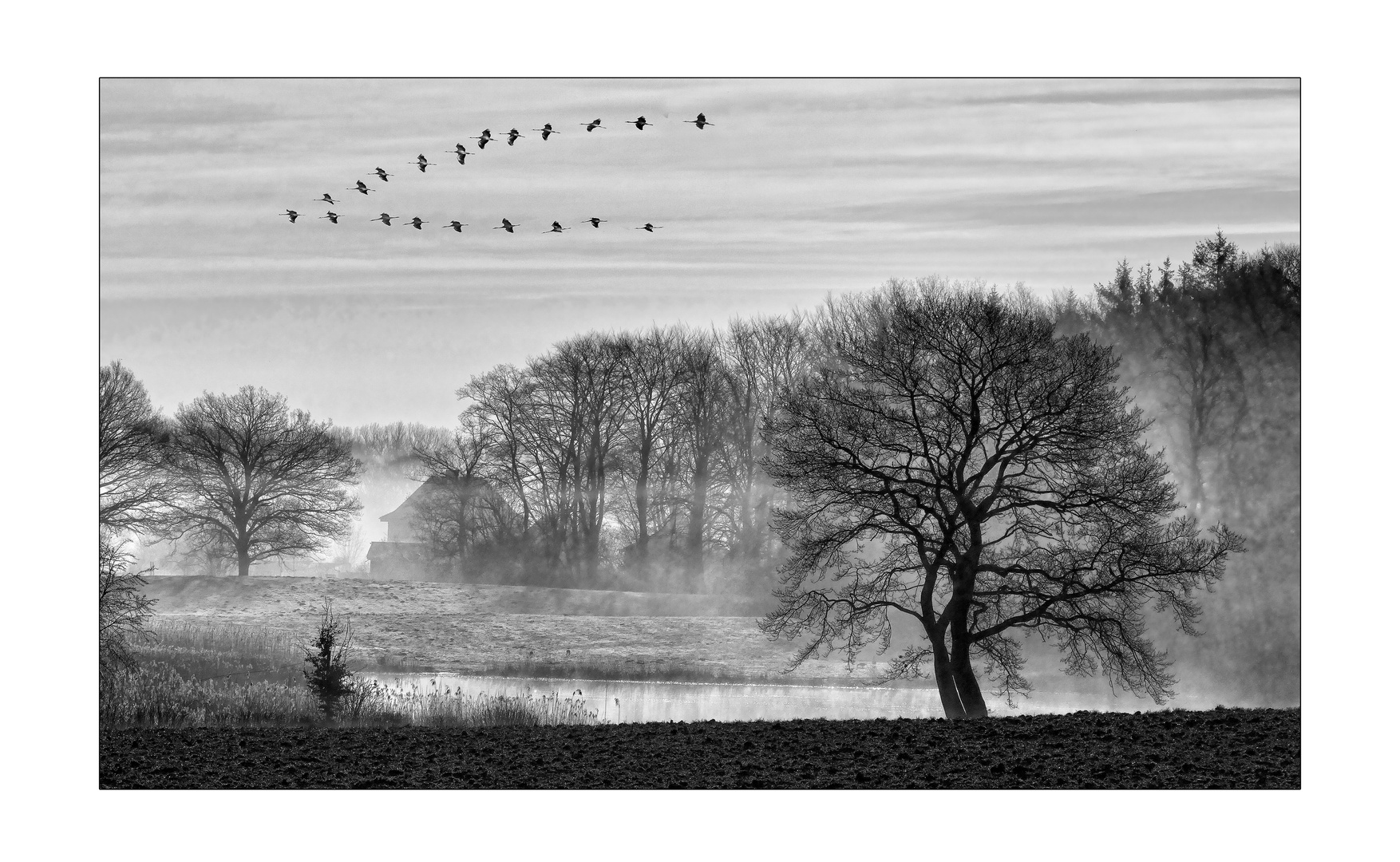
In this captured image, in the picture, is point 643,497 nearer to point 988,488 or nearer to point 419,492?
point 419,492

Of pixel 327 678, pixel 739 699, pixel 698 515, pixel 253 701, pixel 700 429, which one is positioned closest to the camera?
pixel 327 678

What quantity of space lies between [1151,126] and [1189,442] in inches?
236

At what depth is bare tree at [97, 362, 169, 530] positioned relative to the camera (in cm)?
1505

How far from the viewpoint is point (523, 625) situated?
19.3m

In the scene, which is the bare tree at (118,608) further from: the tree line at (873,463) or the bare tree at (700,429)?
the bare tree at (700,429)

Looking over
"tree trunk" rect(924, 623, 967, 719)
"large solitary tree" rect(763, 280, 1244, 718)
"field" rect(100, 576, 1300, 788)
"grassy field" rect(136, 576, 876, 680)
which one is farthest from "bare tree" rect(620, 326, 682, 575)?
"tree trunk" rect(924, 623, 967, 719)

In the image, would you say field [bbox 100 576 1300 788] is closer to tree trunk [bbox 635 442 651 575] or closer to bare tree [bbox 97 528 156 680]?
bare tree [bbox 97 528 156 680]

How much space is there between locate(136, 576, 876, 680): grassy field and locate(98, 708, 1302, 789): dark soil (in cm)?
507

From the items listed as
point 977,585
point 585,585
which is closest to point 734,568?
point 585,585

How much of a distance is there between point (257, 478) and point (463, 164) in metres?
7.35

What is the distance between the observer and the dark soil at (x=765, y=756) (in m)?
10.5

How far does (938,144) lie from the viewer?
543 inches

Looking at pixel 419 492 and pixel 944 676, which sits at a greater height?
pixel 419 492

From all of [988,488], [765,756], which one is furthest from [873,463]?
[765,756]
